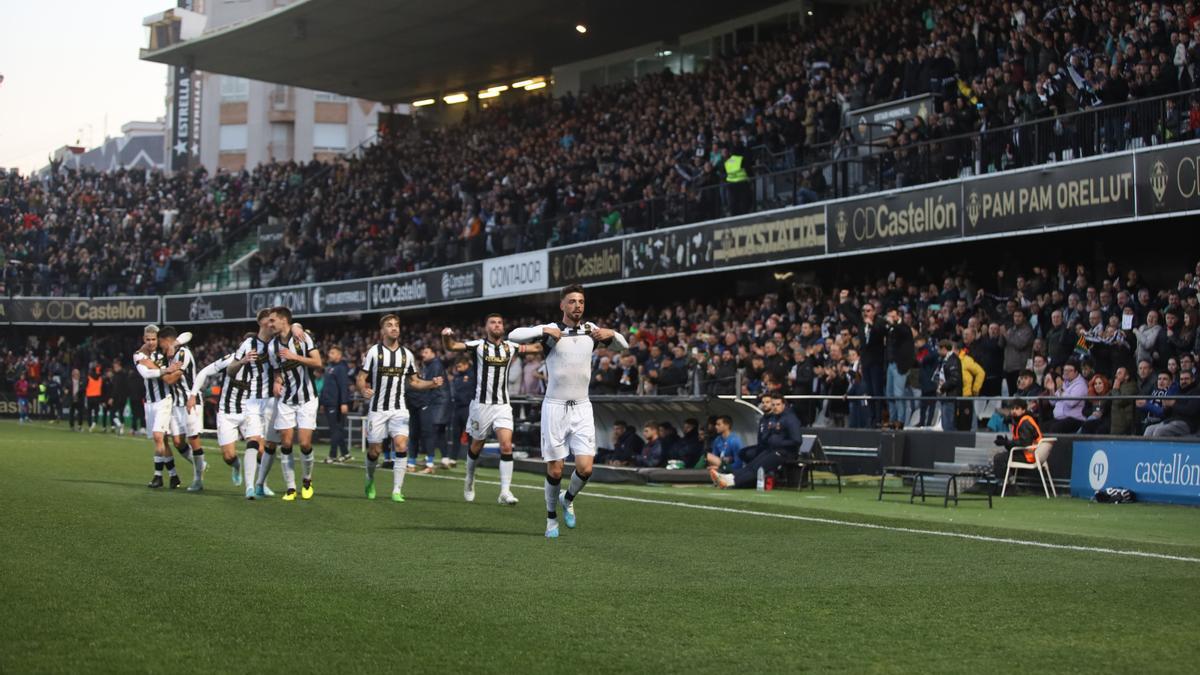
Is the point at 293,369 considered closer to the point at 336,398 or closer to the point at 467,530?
the point at 467,530

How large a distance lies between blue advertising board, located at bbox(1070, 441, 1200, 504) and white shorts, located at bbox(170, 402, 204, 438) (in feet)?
39.0

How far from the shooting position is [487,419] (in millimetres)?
18156

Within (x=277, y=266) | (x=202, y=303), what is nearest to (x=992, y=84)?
(x=277, y=266)

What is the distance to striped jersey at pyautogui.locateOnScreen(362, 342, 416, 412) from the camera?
710 inches

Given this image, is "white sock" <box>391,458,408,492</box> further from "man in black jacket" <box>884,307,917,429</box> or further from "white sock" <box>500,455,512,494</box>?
"man in black jacket" <box>884,307,917,429</box>

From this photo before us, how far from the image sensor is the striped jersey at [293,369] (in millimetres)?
17000

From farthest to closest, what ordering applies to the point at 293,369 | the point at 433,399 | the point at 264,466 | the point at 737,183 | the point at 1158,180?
the point at 737,183 < the point at 433,399 < the point at 1158,180 < the point at 264,466 < the point at 293,369

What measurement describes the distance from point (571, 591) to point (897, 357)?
15.2 m

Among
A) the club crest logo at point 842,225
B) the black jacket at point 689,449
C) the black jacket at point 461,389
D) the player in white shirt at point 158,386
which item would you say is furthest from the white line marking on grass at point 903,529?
the club crest logo at point 842,225

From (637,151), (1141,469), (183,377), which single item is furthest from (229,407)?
(637,151)

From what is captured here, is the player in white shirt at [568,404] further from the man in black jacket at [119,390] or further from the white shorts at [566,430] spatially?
the man in black jacket at [119,390]

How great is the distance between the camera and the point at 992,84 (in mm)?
25703

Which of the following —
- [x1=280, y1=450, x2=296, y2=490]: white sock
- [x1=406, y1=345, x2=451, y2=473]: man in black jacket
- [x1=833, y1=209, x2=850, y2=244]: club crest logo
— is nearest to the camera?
[x1=280, y1=450, x2=296, y2=490]: white sock

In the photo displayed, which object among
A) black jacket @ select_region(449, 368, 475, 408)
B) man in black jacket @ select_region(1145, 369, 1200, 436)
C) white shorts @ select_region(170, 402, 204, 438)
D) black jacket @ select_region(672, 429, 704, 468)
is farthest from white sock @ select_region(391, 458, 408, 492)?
black jacket @ select_region(449, 368, 475, 408)
